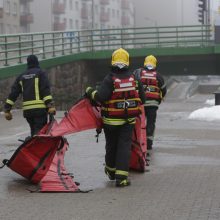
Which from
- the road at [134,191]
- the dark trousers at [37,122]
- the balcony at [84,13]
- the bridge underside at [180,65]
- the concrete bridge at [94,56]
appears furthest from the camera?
the balcony at [84,13]

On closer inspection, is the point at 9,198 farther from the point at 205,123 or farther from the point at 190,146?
the point at 205,123

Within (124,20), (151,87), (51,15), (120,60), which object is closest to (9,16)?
(51,15)

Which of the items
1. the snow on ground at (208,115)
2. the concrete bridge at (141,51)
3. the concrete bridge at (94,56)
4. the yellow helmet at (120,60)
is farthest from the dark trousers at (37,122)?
the concrete bridge at (141,51)

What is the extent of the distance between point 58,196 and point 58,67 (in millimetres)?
23438

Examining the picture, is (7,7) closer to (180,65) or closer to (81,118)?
(180,65)

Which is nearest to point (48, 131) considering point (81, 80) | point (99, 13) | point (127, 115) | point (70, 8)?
point (127, 115)

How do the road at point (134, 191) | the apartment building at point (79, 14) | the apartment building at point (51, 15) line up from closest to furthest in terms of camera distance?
the road at point (134, 191) < the apartment building at point (51, 15) < the apartment building at point (79, 14)

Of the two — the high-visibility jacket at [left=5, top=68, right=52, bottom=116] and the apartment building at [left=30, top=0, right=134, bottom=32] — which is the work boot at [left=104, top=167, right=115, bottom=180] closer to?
the high-visibility jacket at [left=5, top=68, right=52, bottom=116]

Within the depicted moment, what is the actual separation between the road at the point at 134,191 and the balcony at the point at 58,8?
75.1 m

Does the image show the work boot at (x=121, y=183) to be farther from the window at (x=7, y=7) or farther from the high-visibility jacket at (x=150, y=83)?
the window at (x=7, y=7)

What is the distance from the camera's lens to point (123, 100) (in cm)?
870

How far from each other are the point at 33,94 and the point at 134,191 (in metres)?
2.48

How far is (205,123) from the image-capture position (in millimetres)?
18469

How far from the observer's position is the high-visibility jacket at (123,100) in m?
8.66
